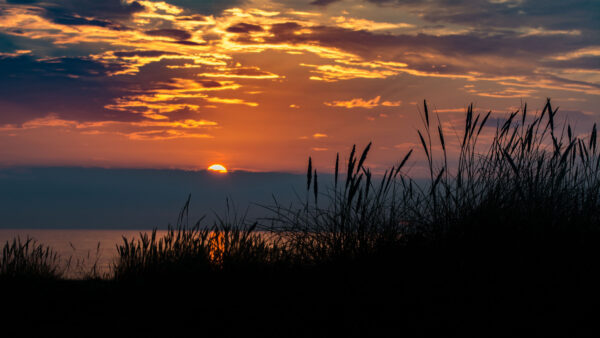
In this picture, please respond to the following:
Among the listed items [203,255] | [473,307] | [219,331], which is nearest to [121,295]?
[203,255]

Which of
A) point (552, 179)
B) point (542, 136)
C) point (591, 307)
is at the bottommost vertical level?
point (591, 307)

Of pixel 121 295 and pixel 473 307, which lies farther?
pixel 121 295

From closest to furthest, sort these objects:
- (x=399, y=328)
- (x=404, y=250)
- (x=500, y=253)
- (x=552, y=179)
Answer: (x=399, y=328)
(x=500, y=253)
(x=404, y=250)
(x=552, y=179)

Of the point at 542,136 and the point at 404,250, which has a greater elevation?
the point at 542,136

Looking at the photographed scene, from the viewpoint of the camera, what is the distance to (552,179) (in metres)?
6.29

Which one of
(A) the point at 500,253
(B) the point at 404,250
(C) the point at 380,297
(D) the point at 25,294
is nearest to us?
(C) the point at 380,297

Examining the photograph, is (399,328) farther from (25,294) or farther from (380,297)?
(25,294)

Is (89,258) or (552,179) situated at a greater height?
(552,179)

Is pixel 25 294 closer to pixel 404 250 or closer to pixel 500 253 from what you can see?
pixel 404 250

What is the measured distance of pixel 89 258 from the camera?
22.0 ft

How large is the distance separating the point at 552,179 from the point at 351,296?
10.6ft

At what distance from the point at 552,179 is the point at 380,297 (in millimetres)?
3121

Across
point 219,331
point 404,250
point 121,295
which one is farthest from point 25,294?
point 404,250

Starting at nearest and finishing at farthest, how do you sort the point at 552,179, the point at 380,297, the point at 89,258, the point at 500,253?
the point at 380,297 → the point at 500,253 → the point at 552,179 → the point at 89,258
